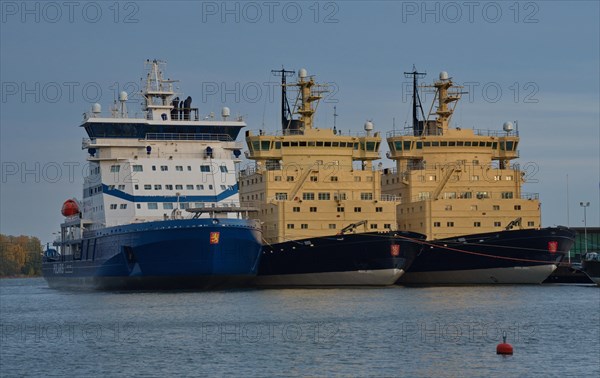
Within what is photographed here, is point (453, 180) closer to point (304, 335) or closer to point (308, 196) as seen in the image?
point (308, 196)

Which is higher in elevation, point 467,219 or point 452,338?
point 467,219

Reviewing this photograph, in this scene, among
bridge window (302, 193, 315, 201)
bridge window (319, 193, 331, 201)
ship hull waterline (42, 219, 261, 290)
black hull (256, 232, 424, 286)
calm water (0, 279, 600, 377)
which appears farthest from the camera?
bridge window (319, 193, 331, 201)

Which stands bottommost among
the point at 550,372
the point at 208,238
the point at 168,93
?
the point at 550,372

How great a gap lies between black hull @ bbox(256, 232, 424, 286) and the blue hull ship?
3532 millimetres

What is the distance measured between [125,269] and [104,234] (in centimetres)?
415

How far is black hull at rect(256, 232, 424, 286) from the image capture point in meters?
76.6

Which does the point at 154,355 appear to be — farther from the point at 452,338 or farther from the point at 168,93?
the point at 168,93

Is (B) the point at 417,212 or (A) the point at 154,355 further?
(B) the point at 417,212

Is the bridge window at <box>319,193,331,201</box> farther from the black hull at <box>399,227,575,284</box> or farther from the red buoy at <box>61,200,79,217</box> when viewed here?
the red buoy at <box>61,200,79,217</box>

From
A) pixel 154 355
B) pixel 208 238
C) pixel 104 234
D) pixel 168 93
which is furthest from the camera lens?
pixel 168 93

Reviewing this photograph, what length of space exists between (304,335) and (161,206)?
29.1 meters

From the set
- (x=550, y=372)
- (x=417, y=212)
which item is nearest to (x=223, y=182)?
(x=417, y=212)

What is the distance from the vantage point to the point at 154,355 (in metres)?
44.0

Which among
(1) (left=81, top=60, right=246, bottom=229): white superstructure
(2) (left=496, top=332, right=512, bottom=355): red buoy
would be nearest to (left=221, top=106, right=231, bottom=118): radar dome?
(1) (left=81, top=60, right=246, bottom=229): white superstructure
